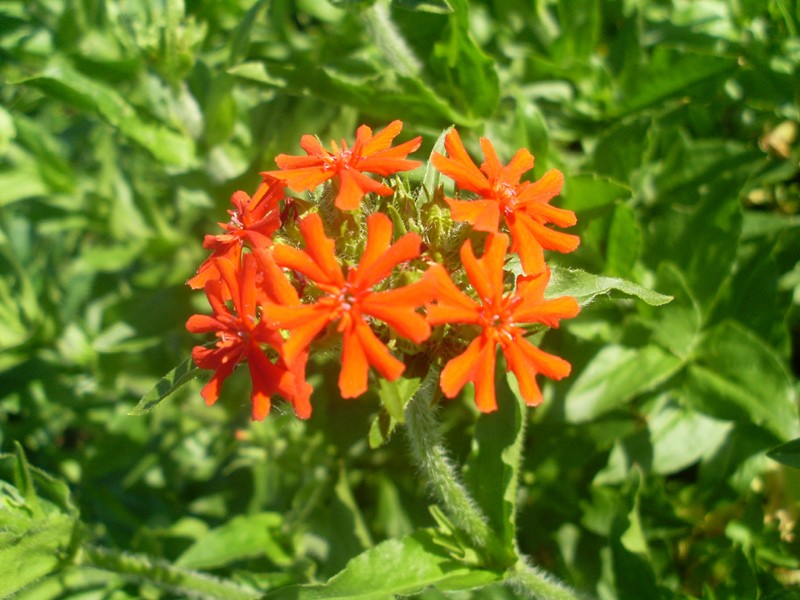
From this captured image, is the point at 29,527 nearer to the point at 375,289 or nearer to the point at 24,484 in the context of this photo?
the point at 24,484

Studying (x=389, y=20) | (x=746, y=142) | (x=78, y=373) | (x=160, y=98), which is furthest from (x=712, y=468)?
(x=78, y=373)

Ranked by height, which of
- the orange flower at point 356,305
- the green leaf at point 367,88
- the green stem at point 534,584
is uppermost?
the green leaf at point 367,88

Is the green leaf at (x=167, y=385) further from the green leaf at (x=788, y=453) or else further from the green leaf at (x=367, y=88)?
the green leaf at (x=788, y=453)

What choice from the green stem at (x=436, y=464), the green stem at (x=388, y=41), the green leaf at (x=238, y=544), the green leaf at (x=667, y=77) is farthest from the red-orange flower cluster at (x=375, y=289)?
the green leaf at (x=667, y=77)

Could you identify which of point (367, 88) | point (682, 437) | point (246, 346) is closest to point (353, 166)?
point (246, 346)

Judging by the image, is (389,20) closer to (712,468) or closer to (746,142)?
(746,142)

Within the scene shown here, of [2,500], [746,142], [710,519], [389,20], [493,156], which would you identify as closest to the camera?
[493,156]
